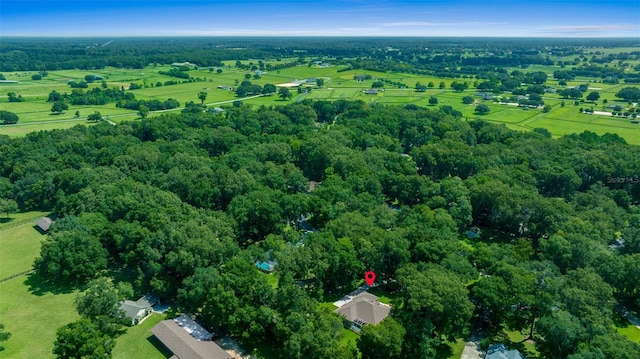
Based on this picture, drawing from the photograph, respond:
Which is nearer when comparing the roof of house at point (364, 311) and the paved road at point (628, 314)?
the roof of house at point (364, 311)

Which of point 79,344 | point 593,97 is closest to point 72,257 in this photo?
point 79,344

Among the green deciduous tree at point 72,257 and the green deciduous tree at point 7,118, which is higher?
the green deciduous tree at point 7,118

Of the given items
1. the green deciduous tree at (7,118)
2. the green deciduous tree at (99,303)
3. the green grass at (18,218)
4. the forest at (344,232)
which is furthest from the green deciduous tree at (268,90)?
the green deciduous tree at (99,303)

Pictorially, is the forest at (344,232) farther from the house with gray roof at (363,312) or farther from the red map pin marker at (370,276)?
the house with gray roof at (363,312)

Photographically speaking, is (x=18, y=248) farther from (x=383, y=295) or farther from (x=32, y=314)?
(x=383, y=295)

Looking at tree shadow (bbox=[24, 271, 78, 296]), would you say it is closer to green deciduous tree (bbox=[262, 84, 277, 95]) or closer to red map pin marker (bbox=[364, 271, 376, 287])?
red map pin marker (bbox=[364, 271, 376, 287])

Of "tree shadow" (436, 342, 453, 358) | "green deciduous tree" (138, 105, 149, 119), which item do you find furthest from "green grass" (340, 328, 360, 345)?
"green deciduous tree" (138, 105, 149, 119)
